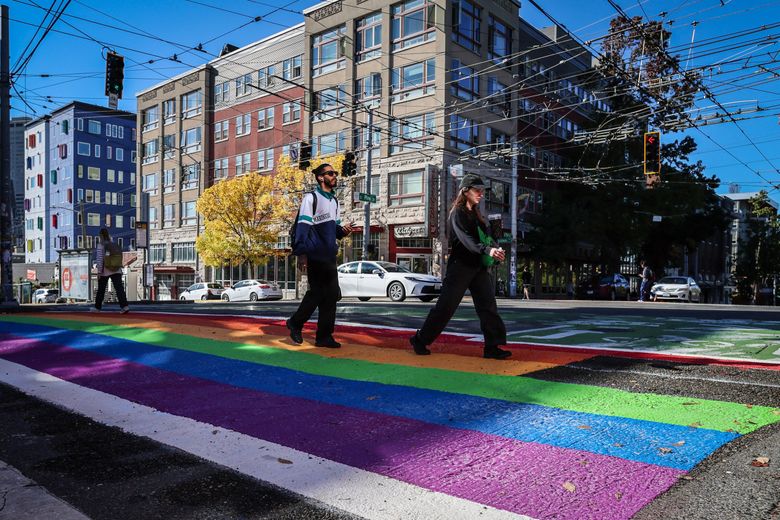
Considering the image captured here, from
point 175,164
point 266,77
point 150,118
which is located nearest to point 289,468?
point 266,77

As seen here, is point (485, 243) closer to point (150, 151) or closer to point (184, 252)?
point (184, 252)

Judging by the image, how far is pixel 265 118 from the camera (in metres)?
42.4

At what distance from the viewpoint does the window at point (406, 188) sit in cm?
3284

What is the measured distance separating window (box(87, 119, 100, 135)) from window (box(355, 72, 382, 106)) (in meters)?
48.8

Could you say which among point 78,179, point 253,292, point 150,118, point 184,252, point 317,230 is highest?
point 150,118

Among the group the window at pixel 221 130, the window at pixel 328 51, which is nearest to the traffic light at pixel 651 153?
the window at pixel 328 51

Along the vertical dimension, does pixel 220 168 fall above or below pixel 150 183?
above

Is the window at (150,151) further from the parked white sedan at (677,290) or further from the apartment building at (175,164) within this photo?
the parked white sedan at (677,290)

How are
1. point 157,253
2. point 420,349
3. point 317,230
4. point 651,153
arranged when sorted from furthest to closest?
point 157,253, point 651,153, point 317,230, point 420,349

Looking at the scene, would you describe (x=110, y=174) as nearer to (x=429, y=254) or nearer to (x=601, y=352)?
(x=429, y=254)

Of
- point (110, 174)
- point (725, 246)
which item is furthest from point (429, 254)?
point (725, 246)

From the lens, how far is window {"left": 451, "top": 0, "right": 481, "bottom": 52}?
106 feet

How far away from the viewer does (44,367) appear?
5031mm

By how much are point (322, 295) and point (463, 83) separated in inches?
1170
